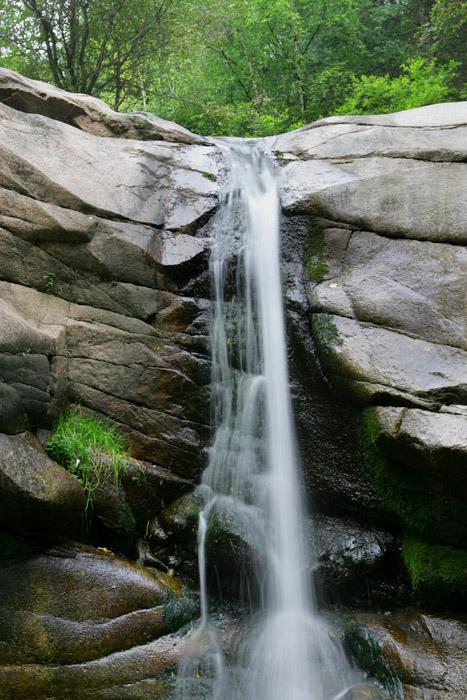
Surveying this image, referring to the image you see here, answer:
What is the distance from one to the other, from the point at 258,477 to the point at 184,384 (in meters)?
1.24

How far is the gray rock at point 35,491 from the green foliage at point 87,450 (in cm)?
16

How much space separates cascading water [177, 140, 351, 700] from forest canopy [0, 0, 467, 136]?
568 cm

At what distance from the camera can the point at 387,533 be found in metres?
5.49

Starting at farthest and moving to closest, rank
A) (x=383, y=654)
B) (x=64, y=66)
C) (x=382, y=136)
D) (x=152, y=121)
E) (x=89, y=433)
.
A: (x=64, y=66), (x=152, y=121), (x=382, y=136), (x=89, y=433), (x=383, y=654)

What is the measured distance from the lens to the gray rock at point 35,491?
177 inches

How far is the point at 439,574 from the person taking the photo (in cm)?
501

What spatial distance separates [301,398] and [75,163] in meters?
3.79

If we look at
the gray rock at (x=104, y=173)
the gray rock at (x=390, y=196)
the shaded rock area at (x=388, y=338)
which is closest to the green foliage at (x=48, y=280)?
the gray rock at (x=104, y=173)

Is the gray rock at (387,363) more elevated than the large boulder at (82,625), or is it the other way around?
the gray rock at (387,363)

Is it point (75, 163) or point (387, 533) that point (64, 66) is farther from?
point (387, 533)

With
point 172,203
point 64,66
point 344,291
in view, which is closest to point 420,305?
point 344,291

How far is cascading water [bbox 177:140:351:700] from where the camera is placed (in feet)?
14.9

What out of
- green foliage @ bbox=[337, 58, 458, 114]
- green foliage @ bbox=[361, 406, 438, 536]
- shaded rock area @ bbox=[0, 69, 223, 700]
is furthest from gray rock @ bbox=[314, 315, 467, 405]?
green foliage @ bbox=[337, 58, 458, 114]

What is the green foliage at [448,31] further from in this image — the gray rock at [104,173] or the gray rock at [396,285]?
the gray rock at [396,285]
